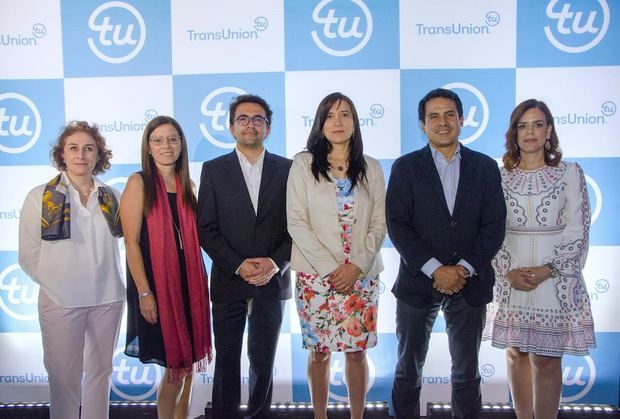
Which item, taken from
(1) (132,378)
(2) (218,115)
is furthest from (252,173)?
(1) (132,378)

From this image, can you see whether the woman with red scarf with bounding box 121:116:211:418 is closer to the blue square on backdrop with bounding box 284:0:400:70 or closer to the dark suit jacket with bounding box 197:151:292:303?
the dark suit jacket with bounding box 197:151:292:303

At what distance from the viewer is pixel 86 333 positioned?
262cm

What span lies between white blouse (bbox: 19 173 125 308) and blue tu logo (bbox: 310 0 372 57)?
165 centimetres

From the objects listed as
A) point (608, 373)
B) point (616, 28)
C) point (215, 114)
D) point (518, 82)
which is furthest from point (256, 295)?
point (616, 28)

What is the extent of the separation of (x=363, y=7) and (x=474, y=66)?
0.78m

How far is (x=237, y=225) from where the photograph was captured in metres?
2.61

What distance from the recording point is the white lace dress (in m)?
2.53

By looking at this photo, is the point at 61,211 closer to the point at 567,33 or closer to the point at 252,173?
the point at 252,173

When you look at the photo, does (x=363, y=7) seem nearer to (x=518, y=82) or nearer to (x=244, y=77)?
→ (x=244, y=77)

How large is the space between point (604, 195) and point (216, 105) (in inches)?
97.8

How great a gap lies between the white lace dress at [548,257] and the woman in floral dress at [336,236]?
0.67 metres

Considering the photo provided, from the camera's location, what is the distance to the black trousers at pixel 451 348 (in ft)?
8.18

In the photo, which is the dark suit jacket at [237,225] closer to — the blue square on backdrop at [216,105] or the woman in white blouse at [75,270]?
the woman in white blouse at [75,270]

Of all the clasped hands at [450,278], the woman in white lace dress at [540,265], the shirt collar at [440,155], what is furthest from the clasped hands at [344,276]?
the woman in white lace dress at [540,265]
